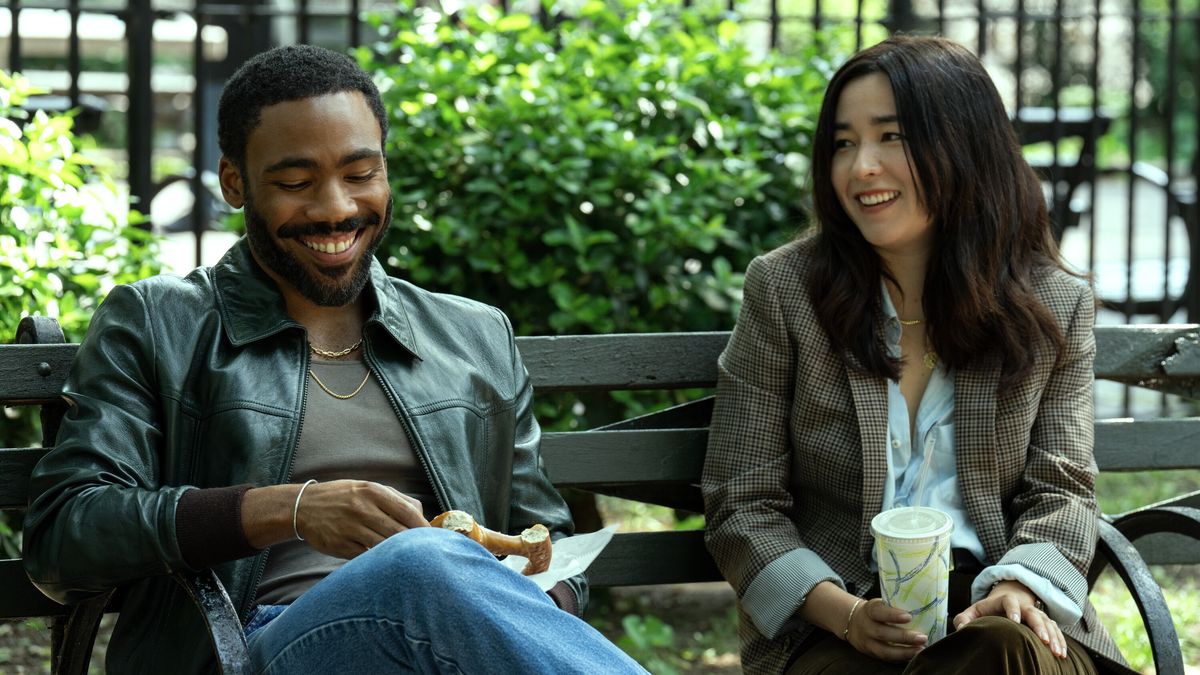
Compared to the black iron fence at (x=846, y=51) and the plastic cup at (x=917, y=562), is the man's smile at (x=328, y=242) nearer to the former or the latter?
the plastic cup at (x=917, y=562)

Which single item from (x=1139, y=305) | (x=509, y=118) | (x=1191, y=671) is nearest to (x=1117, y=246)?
(x=1139, y=305)

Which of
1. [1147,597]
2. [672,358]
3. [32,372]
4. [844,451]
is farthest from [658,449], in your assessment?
[32,372]

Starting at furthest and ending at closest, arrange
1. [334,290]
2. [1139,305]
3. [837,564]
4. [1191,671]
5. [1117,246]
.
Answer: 1. [1117,246]
2. [1139,305]
3. [1191,671]
4. [837,564]
5. [334,290]

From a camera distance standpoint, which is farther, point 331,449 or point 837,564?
point 837,564

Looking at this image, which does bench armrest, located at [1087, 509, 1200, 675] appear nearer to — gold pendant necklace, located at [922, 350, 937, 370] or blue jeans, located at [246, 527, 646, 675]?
gold pendant necklace, located at [922, 350, 937, 370]

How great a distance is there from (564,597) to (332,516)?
543 millimetres

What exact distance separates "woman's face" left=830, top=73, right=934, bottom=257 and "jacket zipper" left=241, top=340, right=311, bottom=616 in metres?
1.18

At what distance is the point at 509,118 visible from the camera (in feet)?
13.9

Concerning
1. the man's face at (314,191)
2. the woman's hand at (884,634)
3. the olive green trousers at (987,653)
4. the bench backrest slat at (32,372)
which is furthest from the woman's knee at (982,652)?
the bench backrest slat at (32,372)

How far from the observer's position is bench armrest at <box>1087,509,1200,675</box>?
2.89 meters

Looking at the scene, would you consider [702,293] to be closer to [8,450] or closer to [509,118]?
[509,118]

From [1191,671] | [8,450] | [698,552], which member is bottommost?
[1191,671]

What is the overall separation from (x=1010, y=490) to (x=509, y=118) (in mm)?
1774

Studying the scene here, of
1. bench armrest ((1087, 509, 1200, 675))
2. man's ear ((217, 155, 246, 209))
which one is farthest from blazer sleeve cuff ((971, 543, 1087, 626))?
man's ear ((217, 155, 246, 209))
